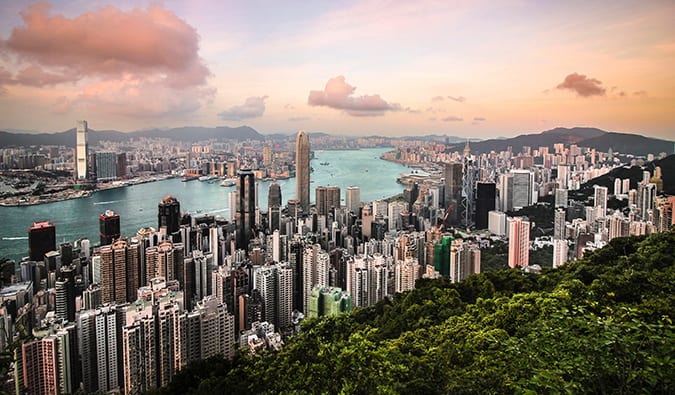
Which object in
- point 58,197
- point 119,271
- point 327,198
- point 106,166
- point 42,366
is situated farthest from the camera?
point 327,198

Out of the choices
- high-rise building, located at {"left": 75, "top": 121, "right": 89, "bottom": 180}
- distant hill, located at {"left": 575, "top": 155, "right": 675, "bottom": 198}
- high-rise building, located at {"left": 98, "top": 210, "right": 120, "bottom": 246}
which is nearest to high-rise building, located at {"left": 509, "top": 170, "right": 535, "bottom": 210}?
distant hill, located at {"left": 575, "top": 155, "right": 675, "bottom": 198}

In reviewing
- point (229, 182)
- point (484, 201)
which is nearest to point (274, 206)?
point (229, 182)

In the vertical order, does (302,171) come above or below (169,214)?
above

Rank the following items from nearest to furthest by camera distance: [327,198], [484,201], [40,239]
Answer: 1. [40,239]
2. [327,198]
3. [484,201]

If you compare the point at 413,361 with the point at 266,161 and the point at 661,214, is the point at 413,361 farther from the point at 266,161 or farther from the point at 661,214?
the point at 266,161

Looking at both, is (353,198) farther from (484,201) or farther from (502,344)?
(502,344)

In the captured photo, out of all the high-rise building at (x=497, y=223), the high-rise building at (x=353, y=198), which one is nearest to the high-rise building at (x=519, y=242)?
the high-rise building at (x=497, y=223)

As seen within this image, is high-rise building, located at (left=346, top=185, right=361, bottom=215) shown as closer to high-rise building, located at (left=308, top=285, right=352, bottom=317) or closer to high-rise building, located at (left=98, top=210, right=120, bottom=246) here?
high-rise building, located at (left=308, top=285, right=352, bottom=317)
